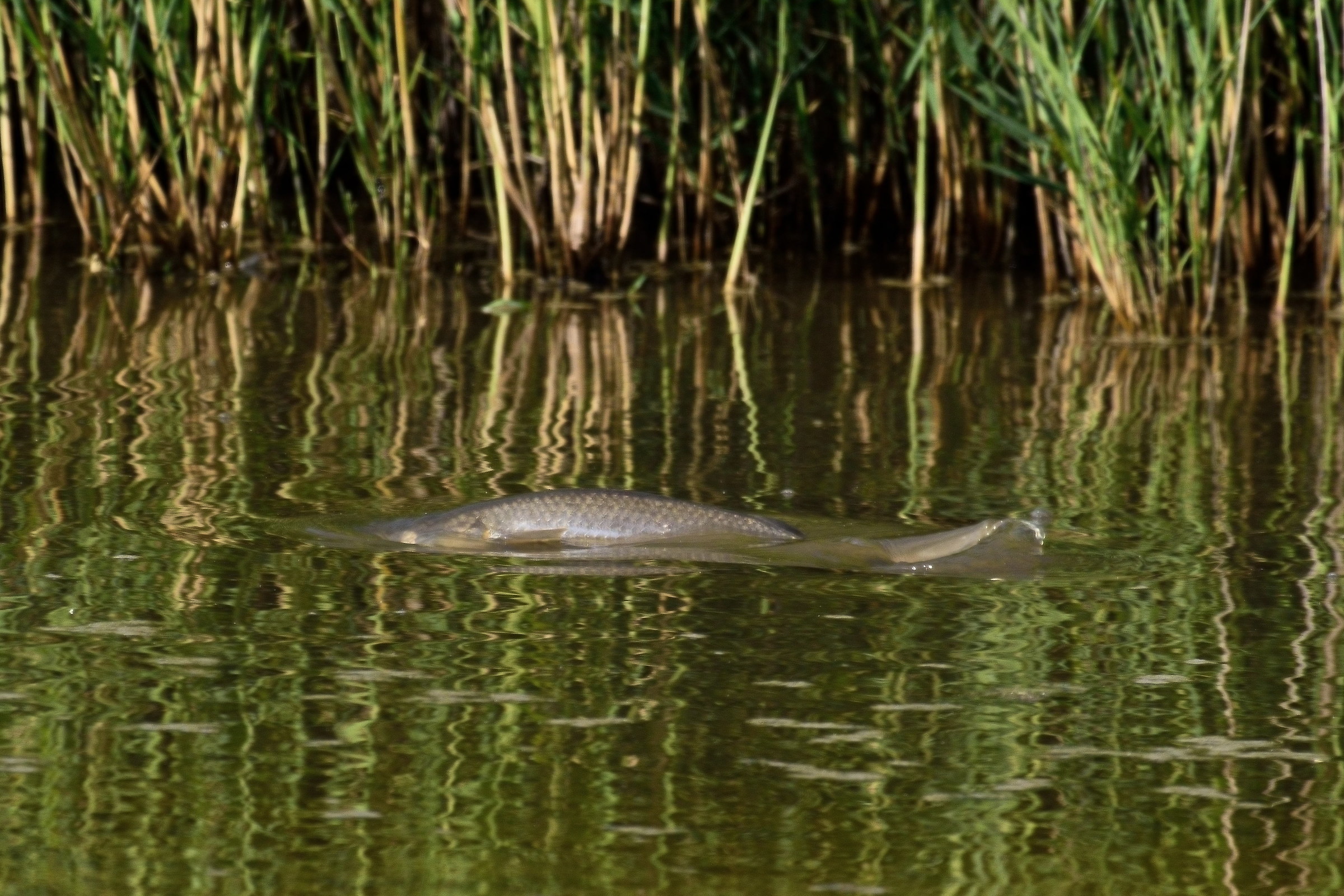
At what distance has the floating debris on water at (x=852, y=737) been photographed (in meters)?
2.74

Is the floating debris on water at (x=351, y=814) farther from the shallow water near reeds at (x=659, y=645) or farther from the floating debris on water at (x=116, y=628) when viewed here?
the floating debris on water at (x=116, y=628)

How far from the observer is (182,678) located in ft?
9.61

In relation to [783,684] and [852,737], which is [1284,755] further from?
[783,684]

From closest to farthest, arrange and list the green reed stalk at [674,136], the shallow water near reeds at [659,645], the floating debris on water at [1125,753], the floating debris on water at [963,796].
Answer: the shallow water near reeds at [659,645], the floating debris on water at [963,796], the floating debris on water at [1125,753], the green reed stalk at [674,136]

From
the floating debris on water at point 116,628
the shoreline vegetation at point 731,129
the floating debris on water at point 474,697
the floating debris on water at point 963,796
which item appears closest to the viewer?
the floating debris on water at point 963,796

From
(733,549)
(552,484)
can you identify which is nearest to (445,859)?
(733,549)

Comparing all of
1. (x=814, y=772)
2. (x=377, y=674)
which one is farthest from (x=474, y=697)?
(x=814, y=772)

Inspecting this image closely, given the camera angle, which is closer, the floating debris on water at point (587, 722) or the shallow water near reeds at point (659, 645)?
the shallow water near reeds at point (659, 645)

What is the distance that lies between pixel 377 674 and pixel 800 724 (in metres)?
0.60

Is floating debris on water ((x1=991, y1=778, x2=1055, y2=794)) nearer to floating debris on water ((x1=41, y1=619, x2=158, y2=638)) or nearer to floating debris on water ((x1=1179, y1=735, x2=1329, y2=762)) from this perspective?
floating debris on water ((x1=1179, y1=735, x2=1329, y2=762))

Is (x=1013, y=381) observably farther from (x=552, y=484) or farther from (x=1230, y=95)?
(x=552, y=484)

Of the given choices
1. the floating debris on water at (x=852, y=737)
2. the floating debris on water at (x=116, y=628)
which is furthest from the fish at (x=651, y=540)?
the floating debris on water at (x=852, y=737)

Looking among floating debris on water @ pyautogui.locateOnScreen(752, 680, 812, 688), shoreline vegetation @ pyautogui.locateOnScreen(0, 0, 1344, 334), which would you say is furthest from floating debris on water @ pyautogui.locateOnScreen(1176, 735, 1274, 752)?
shoreline vegetation @ pyautogui.locateOnScreen(0, 0, 1344, 334)

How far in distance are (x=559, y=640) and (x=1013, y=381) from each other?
8.94 feet
